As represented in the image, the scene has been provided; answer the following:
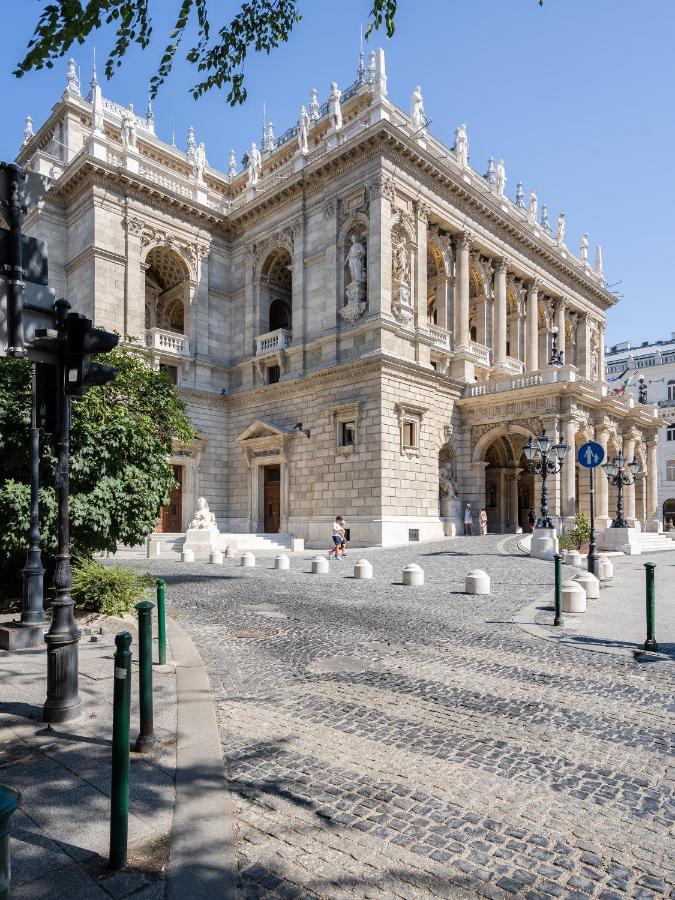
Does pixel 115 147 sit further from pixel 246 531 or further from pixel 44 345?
pixel 44 345

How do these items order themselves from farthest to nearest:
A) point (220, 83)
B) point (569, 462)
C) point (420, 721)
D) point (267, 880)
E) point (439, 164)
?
point (439, 164) → point (569, 462) → point (220, 83) → point (420, 721) → point (267, 880)

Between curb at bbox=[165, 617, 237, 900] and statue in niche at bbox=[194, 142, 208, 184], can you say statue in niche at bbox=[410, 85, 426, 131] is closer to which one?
statue in niche at bbox=[194, 142, 208, 184]

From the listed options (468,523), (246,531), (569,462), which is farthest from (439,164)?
(246,531)

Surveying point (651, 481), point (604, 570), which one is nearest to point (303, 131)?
point (604, 570)

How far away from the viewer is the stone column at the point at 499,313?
36.0m

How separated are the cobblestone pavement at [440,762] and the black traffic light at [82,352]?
11.2 feet

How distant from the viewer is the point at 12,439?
9.31m

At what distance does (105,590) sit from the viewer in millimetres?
9438

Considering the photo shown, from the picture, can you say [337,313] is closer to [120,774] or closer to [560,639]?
[560,639]

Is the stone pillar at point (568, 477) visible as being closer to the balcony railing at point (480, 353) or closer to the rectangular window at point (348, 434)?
the balcony railing at point (480, 353)

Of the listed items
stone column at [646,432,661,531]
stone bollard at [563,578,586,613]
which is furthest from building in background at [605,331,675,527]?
stone bollard at [563,578,586,613]

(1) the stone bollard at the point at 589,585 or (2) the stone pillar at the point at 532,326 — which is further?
(2) the stone pillar at the point at 532,326

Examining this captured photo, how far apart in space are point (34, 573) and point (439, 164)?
29.6 m

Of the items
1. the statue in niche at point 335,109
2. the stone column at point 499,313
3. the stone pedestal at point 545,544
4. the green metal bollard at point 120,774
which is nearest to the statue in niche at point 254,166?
the statue in niche at point 335,109
